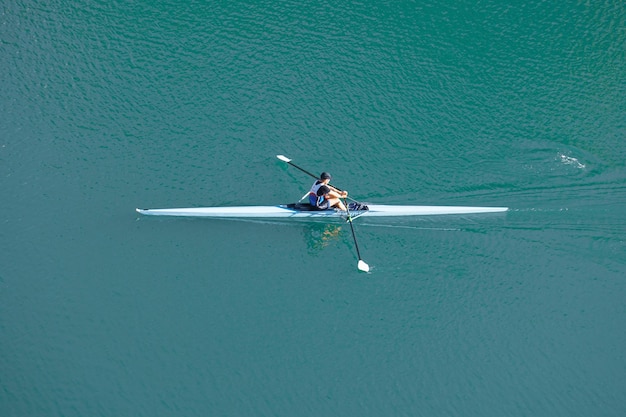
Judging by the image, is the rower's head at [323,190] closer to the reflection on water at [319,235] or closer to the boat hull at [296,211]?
the boat hull at [296,211]

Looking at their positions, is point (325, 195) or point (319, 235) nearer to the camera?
point (325, 195)

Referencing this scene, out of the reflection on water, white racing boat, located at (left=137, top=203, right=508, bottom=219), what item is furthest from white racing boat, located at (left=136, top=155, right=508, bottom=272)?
the reflection on water

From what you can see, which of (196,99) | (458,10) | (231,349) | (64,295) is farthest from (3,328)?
(458,10)

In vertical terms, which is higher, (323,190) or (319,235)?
(323,190)

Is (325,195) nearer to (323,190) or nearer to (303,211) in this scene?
(323,190)

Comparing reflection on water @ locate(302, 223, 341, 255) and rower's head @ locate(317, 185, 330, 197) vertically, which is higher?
rower's head @ locate(317, 185, 330, 197)

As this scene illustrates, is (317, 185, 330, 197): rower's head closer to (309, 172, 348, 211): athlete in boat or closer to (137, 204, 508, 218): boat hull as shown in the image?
(309, 172, 348, 211): athlete in boat

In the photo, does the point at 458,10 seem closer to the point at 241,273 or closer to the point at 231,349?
the point at 241,273

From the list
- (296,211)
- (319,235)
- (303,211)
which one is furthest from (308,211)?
(319,235)

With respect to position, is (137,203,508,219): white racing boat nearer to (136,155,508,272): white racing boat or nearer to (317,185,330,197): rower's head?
(136,155,508,272): white racing boat

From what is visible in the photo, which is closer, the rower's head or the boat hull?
the rower's head
